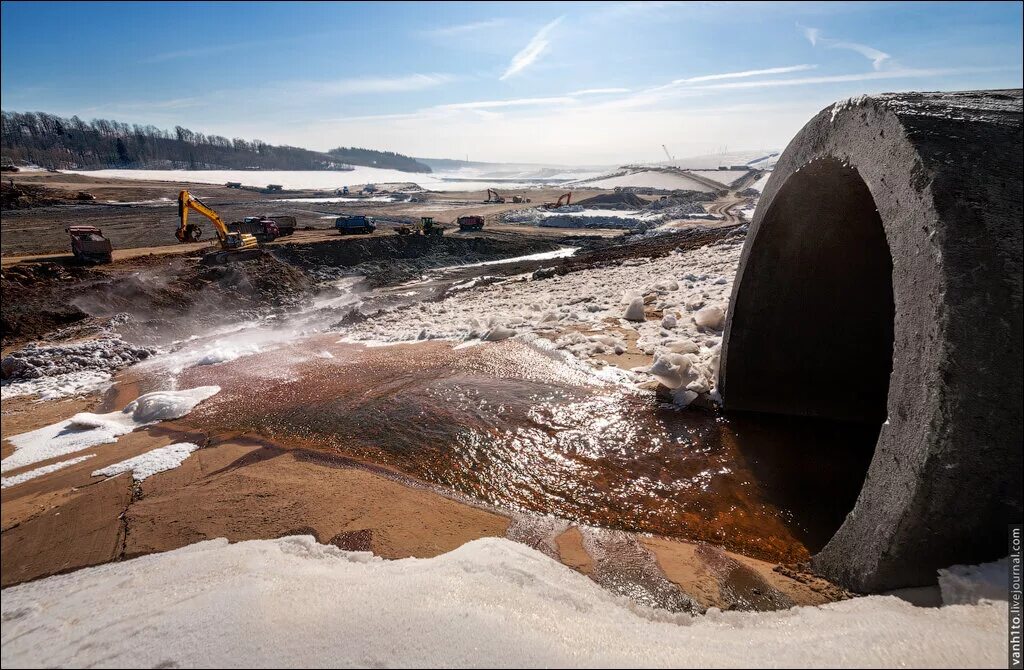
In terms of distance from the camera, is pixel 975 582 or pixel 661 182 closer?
pixel 975 582

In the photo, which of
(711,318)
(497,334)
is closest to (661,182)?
(711,318)

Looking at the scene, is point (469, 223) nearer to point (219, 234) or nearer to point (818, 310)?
point (219, 234)

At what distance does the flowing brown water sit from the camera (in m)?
4.96

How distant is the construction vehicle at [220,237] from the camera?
1731 centimetres

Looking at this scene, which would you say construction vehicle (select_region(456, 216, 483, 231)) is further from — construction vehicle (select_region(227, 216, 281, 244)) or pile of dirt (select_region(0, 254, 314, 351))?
pile of dirt (select_region(0, 254, 314, 351))

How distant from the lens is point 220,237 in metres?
20.0

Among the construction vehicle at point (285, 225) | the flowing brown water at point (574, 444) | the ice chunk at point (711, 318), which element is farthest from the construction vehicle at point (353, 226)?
the ice chunk at point (711, 318)

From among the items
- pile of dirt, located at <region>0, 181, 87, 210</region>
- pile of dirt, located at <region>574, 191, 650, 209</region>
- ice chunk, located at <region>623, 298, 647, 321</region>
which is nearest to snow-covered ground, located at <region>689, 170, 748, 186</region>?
pile of dirt, located at <region>574, 191, 650, 209</region>

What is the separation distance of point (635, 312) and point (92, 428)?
934cm

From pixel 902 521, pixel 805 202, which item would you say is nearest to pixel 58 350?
pixel 902 521

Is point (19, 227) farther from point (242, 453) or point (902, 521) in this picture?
point (902, 521)

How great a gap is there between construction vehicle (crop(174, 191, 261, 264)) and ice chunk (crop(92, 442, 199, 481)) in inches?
591

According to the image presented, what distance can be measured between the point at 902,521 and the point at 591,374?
5160 millimetres

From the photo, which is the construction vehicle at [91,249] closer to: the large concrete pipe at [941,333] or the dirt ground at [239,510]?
the dirt ground at [239,510]
